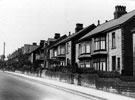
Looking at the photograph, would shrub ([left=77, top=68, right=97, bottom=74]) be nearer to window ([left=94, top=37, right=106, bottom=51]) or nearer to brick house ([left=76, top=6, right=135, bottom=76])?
brick house ([left=76, top=6, right=135, bottom=76])

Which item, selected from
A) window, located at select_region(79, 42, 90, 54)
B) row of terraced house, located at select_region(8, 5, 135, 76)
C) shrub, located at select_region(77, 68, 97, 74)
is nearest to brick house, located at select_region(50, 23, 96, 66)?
row of terraced house, located at select_region(8, 5, 135, 76)

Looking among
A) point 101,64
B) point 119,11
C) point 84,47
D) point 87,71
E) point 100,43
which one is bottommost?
point 87,71

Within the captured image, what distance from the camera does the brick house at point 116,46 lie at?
100ft

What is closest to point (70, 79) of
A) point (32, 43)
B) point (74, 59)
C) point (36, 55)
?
point (74, 59)

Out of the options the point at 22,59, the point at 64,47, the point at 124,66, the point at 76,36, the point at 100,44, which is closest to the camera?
the point at 124,66

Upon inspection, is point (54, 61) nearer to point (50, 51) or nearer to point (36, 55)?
point (50, 51)

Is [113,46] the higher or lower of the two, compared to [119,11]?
lower

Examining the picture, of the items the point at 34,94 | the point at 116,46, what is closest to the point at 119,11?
the point at 116,46

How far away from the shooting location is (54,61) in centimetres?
5706

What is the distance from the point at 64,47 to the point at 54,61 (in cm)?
454

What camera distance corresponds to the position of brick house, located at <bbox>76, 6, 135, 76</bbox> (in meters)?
30.5

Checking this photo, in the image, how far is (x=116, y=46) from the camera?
31969mm

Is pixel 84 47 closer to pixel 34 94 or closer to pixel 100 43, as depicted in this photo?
pixel 100 43

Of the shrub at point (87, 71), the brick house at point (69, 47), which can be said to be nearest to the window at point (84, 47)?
the brick house at point (69, 47)
